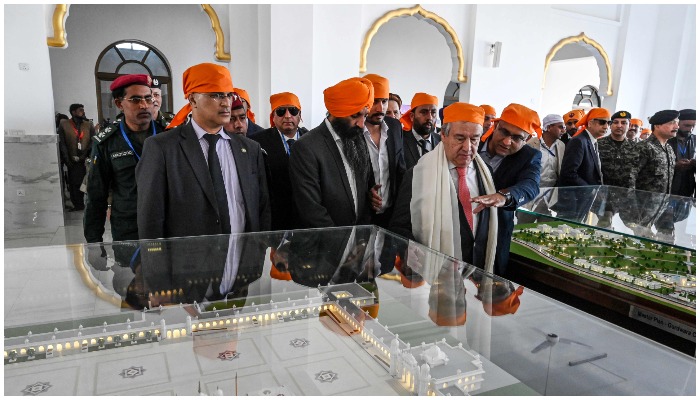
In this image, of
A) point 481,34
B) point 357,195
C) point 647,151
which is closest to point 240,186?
point 357,195

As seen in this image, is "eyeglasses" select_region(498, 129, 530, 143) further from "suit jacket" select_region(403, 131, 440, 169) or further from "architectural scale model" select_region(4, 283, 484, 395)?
"architectural scale model" select_region(4, 283, 484, 395)

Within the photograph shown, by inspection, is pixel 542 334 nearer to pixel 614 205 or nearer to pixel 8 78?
pixel 614 205

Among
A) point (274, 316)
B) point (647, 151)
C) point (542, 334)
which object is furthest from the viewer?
point (647, 151)

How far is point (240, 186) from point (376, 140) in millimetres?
1151

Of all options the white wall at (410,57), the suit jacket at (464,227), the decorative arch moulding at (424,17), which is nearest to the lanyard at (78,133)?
the decorative arch moulding at (424,17)

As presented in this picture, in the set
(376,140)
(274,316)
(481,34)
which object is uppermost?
(481,34)

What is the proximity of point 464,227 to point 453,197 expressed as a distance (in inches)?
6.4

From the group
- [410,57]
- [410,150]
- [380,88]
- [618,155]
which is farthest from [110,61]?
[618,155]

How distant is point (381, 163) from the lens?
3049 millimetres

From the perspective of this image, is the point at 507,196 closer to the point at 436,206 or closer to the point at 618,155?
the point at 436,206

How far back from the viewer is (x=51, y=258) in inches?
66.6

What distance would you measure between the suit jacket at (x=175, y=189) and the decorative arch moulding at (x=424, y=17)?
5.39 metres

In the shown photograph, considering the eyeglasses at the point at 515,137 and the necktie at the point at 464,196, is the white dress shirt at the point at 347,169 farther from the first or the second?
the eyeglasses at the point at 515,137

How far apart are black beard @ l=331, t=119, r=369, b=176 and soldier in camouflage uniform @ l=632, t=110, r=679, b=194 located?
136 inches
